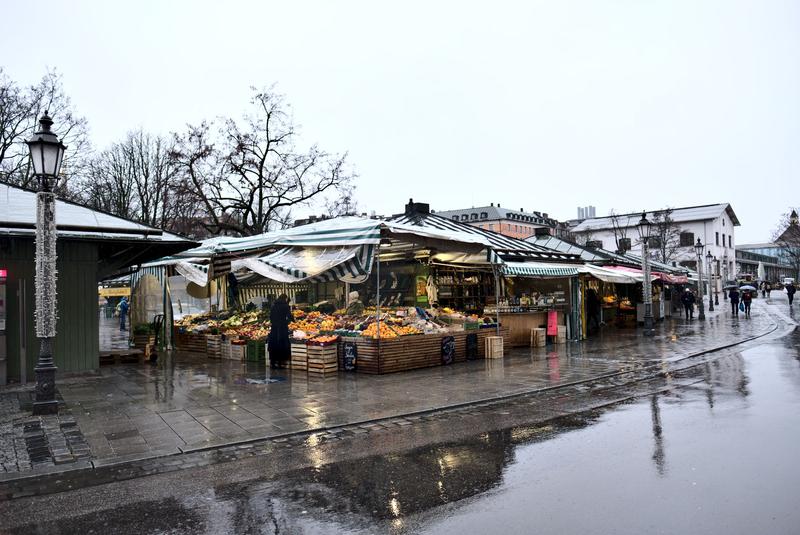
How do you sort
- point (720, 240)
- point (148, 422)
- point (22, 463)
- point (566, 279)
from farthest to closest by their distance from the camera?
Answer: 1. point (720, 240)
2. point (566, 279)
3. point (148, 422)
4. point (22, 463)

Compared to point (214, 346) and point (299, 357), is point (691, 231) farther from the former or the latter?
point (299, 357)

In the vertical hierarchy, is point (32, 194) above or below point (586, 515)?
above

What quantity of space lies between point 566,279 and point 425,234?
354 inches

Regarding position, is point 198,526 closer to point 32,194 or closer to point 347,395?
point 347,395

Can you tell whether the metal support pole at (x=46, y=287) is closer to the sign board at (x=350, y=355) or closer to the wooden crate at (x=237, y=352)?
the sign board at (x=350, y=355)

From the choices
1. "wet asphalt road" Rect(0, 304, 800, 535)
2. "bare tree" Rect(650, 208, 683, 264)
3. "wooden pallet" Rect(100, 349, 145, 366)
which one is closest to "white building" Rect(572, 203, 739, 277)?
"bare tree" Rect(650, 208, 683, 264)

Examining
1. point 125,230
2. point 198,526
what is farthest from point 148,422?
point 125,230

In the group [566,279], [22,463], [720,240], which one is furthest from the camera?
[720,240]

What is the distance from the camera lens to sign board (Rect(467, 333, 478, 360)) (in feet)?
50.2

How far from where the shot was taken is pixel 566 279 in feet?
67.6

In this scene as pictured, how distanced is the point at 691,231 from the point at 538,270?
60894 millimetres

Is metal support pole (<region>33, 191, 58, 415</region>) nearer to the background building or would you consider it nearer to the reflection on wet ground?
the reflection on wet ground

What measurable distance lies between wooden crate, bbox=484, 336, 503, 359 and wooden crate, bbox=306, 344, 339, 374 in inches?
187

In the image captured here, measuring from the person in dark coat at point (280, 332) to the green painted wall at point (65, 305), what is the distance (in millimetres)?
4071
